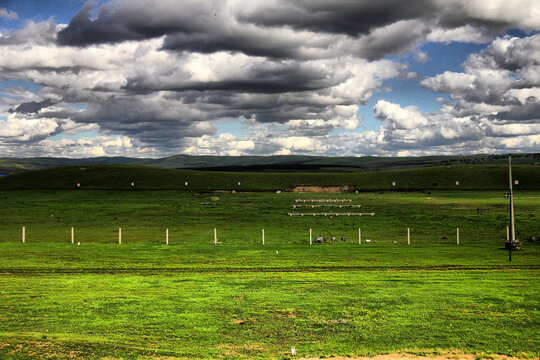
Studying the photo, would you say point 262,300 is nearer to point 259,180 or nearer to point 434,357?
point 434,357

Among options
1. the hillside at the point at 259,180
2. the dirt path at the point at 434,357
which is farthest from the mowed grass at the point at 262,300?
the hillside at the point at 259,180

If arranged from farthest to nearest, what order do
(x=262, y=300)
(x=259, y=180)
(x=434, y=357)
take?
1. (x=259, y=180)
2. (x=262, y=300)
3. (x=434, y=357)

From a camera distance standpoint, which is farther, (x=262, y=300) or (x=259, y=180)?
(x=259, y=180)

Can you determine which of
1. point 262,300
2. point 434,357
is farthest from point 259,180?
point 434,357

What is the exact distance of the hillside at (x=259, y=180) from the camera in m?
163

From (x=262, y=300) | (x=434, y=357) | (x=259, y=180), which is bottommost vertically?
(x=434, y=357)

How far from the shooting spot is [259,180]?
182 metres

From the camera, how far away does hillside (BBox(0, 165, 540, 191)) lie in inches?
6412

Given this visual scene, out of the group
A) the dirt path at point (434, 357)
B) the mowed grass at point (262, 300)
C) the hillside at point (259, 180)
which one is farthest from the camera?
the hillside at point (259, 180)

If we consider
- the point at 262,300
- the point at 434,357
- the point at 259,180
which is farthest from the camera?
the point at 259,180

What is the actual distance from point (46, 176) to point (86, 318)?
185m

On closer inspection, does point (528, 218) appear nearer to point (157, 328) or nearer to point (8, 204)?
point (157, 328)

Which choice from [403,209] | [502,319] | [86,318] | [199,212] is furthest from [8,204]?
[502,319]

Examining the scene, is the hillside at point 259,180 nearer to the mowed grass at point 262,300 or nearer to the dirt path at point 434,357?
the mowed grass at point 262,300
